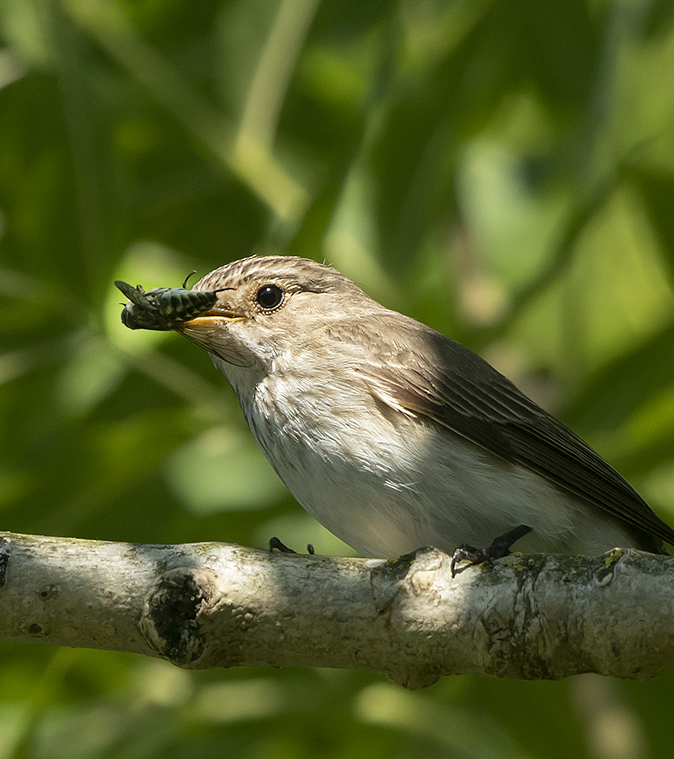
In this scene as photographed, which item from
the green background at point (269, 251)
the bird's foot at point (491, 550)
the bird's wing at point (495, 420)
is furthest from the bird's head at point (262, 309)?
the bird's foot at point (491, 550)

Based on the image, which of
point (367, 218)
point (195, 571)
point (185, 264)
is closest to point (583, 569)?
point (195, 571)

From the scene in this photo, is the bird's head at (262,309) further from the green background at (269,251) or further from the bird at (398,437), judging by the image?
the green background at (269,251)

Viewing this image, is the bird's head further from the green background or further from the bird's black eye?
the green background

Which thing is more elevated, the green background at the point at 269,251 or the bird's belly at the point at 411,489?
the green background at the point at 269,251

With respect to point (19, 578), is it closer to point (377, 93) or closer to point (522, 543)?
point (522, 543)

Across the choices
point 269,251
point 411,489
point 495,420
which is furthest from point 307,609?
point 269,251

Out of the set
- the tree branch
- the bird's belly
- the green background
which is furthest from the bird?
the green background
